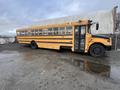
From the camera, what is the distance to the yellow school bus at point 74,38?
9070 mm

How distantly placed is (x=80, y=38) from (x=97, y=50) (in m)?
1.51

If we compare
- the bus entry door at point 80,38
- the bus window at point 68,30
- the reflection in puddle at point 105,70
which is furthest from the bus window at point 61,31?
the reflection in puddle at point 105,70

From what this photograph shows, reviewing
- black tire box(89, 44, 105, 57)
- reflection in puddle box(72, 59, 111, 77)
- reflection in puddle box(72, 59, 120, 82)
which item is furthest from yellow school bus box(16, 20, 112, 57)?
reflection in puddle box(72, 59, 120, 82)

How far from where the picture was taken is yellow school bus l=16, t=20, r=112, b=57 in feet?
29.8

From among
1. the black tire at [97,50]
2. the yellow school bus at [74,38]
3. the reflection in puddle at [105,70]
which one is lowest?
the reflection in puddle at [105,70]

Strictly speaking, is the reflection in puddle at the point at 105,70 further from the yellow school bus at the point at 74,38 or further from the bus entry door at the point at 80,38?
the bus entry door at the point at 80,38

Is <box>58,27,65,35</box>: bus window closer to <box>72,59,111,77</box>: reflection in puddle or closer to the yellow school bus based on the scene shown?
the yellow school bus

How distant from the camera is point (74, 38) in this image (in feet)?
31.6

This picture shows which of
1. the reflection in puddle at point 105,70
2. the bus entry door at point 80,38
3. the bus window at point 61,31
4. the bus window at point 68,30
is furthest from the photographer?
the bus window at point 61,31

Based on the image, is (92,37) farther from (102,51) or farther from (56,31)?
(56,31)

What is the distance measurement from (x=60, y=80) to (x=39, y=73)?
3.82 ft

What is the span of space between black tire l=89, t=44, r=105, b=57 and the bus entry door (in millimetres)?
659

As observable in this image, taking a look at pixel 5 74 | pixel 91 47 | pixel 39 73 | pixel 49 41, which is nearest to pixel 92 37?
pixel 91 47

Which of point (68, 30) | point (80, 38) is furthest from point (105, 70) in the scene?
point (68, 30)
